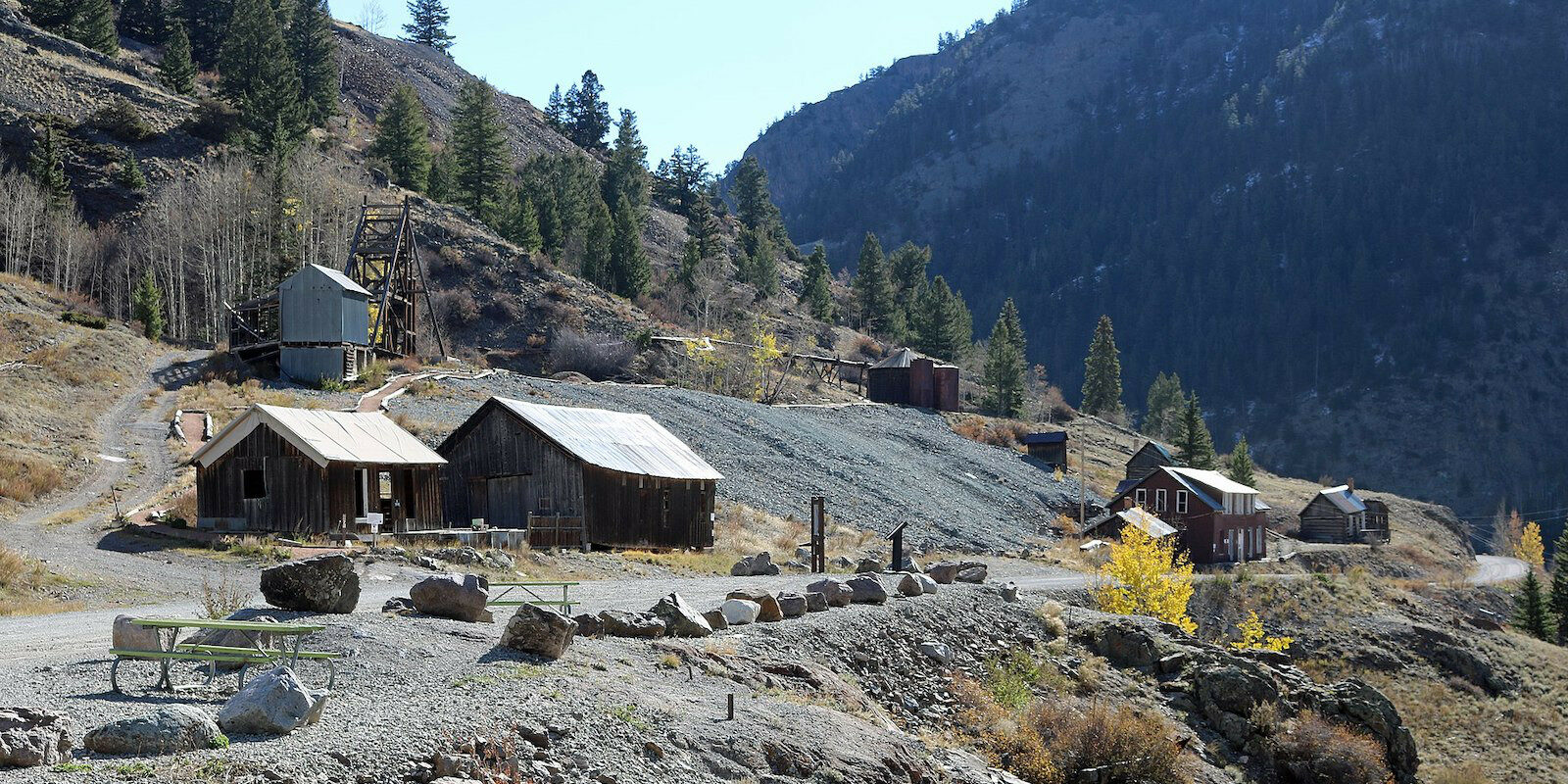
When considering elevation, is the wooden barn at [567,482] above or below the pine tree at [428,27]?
below

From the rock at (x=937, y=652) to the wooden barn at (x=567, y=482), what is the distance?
14484 millimetres

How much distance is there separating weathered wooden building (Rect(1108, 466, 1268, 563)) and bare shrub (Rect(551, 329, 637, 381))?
29824 mm

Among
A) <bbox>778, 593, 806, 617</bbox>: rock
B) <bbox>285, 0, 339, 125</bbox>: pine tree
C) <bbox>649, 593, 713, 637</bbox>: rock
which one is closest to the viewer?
<bbox>649, 593, 713, 637</bbox>: rock

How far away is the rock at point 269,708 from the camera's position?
10398 millimetres

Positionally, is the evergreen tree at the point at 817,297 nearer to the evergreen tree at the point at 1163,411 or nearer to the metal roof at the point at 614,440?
the evergreen tree at the point at 1163,411

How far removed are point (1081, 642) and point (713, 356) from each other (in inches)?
2065

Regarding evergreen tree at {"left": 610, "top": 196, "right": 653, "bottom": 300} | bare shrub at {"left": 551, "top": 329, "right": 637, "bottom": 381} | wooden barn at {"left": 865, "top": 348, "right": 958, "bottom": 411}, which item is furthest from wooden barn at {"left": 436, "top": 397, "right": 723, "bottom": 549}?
evergreen tree at {"left": 610, "top": 196, "right": 653, "bottom": 300}

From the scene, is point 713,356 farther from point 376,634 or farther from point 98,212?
point 376,634

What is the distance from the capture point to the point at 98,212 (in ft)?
261

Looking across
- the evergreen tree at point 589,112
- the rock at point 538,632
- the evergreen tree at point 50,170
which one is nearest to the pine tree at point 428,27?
the evergreen tree at point 589,112

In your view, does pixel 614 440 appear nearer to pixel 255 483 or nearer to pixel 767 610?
pixel 255 483

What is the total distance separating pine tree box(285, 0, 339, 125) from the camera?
10988cm

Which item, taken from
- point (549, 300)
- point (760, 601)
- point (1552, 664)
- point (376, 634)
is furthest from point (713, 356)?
point (376, 634)

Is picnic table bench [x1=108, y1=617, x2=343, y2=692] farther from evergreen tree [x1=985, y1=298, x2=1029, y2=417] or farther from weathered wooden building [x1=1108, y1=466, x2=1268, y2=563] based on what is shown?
evergreen tree [x1=985, y1=298, x2=1029, y2=417]
